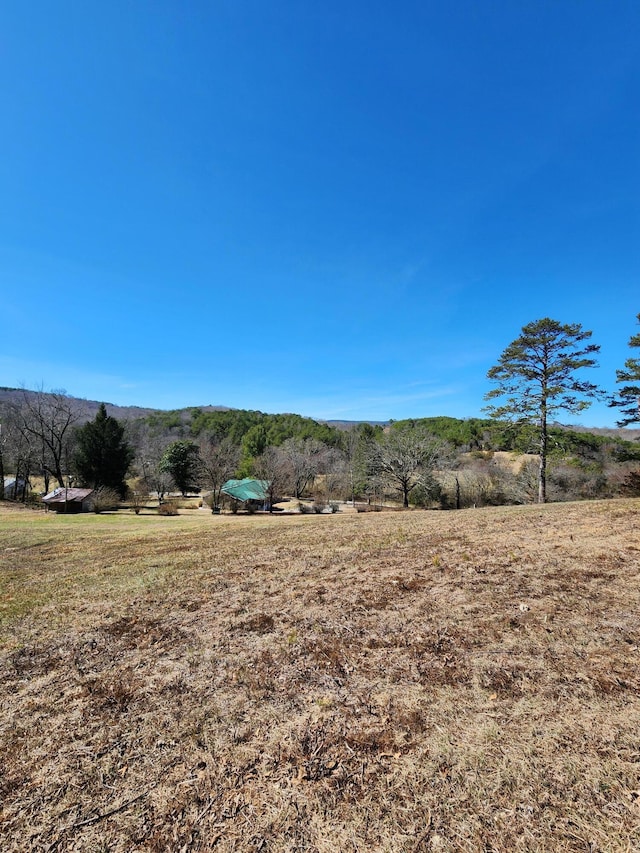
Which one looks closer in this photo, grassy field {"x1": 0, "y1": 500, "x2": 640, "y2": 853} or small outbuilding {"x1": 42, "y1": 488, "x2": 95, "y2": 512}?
grassy field {"x1": 0, "y1": 500, "x2": 640, "y2": 853}

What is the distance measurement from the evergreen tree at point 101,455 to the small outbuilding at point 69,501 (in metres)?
5.12

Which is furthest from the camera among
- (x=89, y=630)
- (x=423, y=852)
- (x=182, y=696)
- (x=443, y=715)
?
(x=89, y=630)

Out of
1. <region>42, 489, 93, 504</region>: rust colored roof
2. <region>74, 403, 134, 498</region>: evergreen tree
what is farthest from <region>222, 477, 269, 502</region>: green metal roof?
<region>42, 489, 93, 504</region>: rust colored roof

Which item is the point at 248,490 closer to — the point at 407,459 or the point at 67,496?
the point at 67,496

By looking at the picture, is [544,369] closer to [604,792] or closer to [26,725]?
[604,792]

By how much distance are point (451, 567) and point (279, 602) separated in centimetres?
273

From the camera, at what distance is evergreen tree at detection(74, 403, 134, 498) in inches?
1394

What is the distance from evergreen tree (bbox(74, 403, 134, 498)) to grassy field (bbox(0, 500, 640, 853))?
34521 mm

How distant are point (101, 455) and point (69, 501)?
7.94 metres

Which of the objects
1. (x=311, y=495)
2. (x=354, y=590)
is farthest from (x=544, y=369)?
(x=311, y=495)

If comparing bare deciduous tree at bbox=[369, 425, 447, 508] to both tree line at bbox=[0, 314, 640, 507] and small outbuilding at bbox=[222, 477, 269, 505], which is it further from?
small outbuilding at bbox=[222, 477, 269, 505]

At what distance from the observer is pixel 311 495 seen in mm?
45031

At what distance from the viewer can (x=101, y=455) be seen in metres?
35.7

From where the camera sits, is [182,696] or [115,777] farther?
[182,696]
